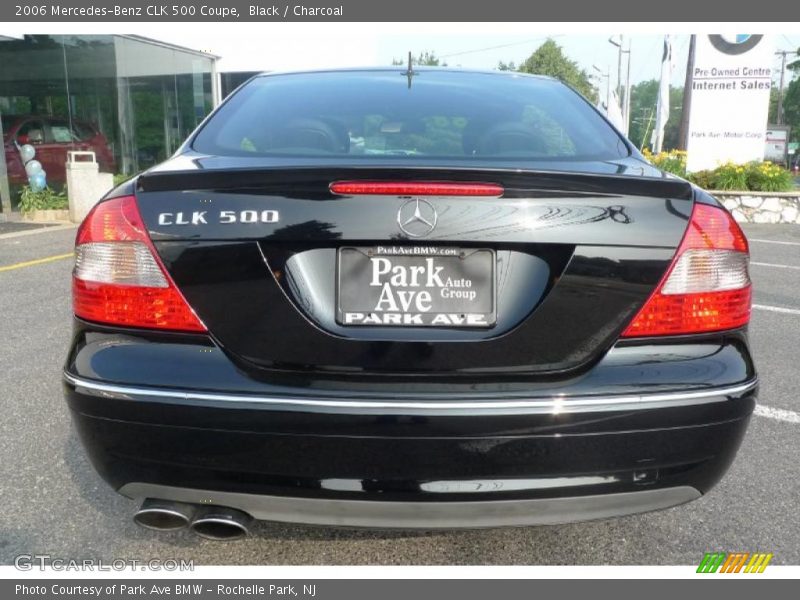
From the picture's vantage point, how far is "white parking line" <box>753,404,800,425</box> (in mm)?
3479

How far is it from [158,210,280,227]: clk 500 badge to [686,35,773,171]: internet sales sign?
1416cm

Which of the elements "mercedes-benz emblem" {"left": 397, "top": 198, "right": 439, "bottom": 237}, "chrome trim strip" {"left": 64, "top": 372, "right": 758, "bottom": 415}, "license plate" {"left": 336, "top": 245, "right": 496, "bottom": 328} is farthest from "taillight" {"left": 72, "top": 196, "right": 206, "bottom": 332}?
"mercedes-benz emblem" {"left": 397, "top": 198, "right": 439, "bottom": 237}

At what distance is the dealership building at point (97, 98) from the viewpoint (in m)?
13.0

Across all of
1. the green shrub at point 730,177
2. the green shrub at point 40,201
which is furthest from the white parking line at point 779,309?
the green shrub at point 40,201

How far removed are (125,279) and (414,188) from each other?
2.56ft

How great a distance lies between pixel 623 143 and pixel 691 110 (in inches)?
517

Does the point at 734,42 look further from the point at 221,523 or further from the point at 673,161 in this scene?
the point at 221,523

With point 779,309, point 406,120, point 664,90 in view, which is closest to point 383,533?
point 406,120

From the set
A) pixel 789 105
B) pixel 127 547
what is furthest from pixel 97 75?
pixel 789 105

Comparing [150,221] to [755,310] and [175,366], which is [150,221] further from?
[755,310]

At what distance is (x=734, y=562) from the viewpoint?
2.32 meters

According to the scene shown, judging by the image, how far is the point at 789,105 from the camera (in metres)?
74.4

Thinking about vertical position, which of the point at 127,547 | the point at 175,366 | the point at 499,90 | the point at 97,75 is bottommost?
the point at 127,547

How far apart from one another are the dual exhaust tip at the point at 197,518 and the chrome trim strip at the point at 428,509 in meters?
0.03
